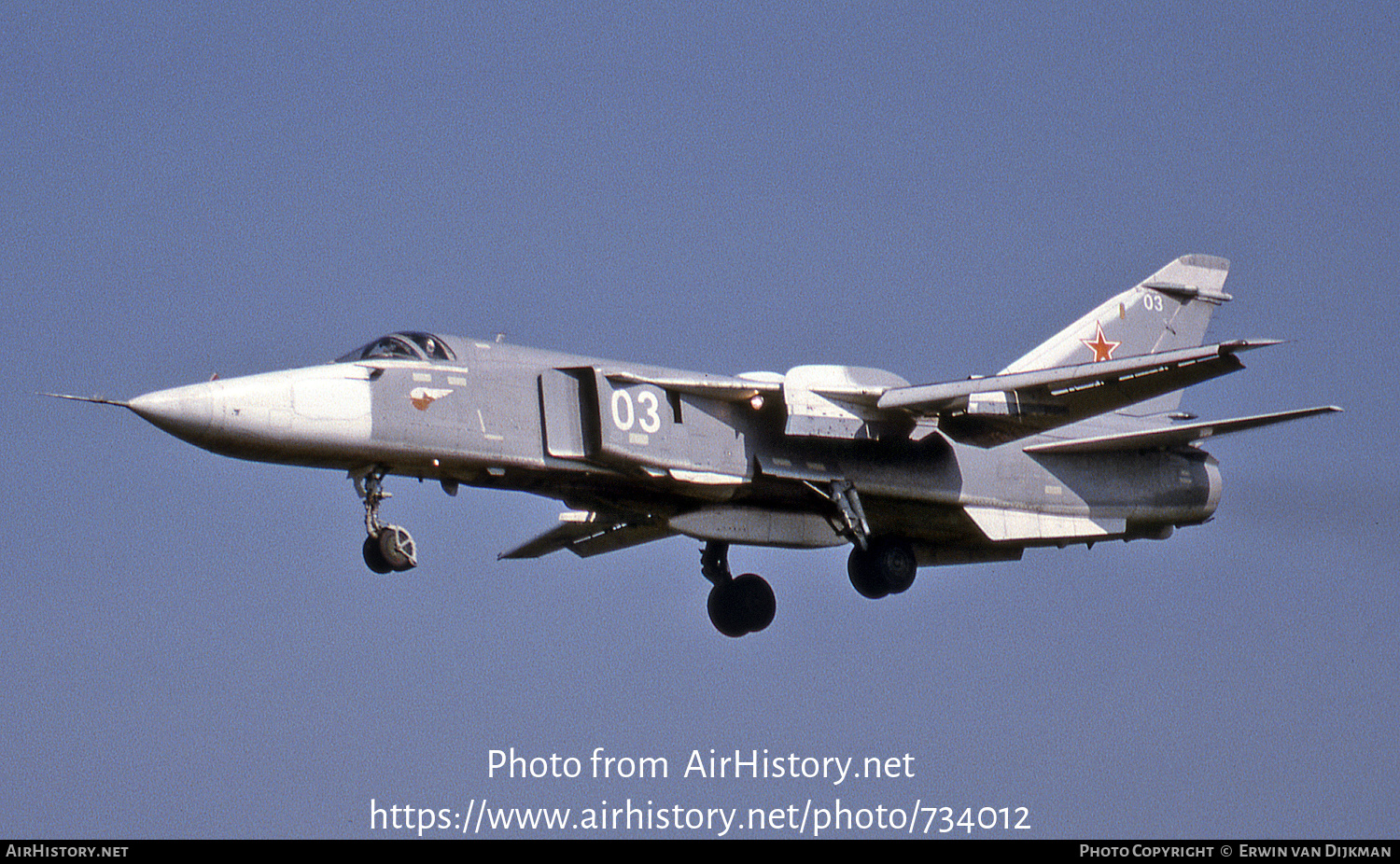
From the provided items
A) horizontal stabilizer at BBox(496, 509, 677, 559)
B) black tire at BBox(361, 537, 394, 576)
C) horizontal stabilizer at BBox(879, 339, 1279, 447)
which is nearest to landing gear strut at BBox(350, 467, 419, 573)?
black tire at BBox(361, 537, 394, 576)

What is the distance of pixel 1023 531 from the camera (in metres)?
24.3

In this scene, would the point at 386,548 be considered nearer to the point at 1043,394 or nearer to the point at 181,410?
the point at 181,410

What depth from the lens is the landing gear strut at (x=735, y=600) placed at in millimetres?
25016

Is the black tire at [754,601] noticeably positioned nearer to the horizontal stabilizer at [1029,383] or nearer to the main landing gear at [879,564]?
the main landing gear at [879,564]

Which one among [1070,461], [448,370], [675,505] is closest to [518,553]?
[675,505]

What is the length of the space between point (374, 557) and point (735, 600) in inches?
249

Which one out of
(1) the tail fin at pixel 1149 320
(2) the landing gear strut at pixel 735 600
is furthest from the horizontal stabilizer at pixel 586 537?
(1) the tail fin at pixel 1149 320

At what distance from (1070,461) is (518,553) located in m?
7.69

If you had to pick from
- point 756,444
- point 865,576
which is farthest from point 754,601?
point 756,444

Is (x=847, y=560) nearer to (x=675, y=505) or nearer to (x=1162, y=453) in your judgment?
(x=675, y=505)

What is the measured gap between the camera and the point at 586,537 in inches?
1018

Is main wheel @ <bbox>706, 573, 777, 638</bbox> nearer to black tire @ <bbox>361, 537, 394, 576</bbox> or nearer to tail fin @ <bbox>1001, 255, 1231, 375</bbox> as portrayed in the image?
tail fin @ <bbox>1001, 255, 1231, 375</bbox>

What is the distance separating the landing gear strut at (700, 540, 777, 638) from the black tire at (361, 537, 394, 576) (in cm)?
587

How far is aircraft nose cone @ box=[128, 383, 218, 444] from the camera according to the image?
63.2 ft
